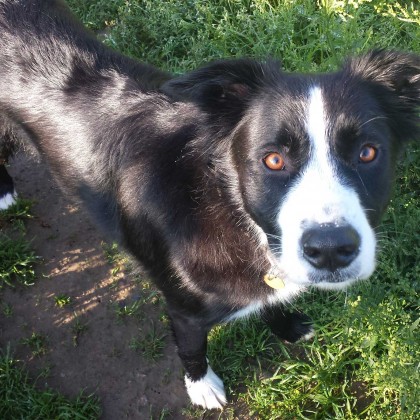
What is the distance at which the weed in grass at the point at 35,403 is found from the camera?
2.97 meters

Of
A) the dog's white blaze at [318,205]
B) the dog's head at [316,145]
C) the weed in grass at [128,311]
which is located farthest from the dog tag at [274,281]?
the weed in grass at [128,311]


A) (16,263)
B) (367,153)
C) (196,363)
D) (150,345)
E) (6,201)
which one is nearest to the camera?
(367,153)

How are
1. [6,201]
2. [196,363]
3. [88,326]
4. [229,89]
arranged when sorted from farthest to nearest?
[6,201], [88,326], [196,363], [229,89]

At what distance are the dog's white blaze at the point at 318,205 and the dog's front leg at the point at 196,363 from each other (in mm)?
821

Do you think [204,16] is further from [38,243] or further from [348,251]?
[348,251]

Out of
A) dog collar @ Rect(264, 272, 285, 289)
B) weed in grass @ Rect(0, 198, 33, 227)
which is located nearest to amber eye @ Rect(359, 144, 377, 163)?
dog collar @ Rect(264, 272, 285, 289)

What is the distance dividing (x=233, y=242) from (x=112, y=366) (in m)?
1.27

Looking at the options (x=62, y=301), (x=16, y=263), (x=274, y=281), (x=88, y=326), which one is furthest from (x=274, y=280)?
(x=16, y=263)

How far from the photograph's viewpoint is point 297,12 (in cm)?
391

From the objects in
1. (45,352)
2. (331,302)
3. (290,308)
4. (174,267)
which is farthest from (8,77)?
(331,302)

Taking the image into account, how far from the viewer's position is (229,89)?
2174mm

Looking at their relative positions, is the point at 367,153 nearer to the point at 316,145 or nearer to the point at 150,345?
the point at 316,145

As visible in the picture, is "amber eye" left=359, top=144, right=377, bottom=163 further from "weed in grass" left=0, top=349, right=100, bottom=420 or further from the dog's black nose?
"weed in grass" left=0, top=349, right=100, bottom=420

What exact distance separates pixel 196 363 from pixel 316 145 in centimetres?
145
